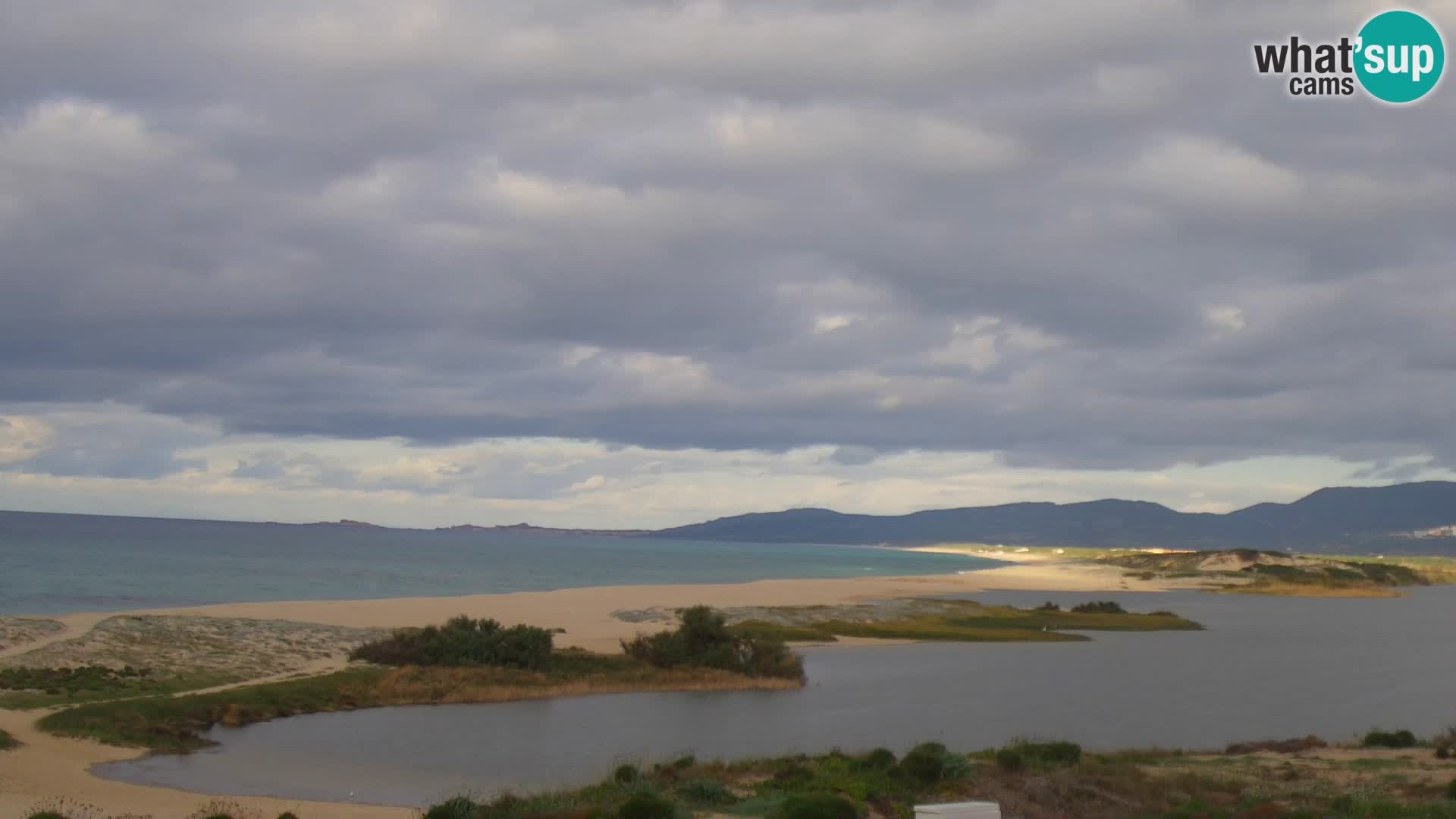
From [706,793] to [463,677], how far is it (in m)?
24.4

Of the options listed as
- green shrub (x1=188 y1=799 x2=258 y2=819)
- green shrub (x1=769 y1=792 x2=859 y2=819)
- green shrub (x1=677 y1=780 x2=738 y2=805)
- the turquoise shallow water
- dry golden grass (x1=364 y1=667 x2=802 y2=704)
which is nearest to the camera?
green shrub (x1=769 y1=792 x2=859 y2=819)

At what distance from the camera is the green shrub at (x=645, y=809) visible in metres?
17.5

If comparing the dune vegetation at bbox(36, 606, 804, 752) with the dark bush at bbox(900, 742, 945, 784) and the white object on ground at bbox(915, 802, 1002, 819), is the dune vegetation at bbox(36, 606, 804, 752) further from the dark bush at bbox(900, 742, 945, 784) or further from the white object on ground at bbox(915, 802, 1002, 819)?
the white object on ground at bbox(915, 802, 1002, 819)

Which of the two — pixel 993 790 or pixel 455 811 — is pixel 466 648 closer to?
pixel 455 811

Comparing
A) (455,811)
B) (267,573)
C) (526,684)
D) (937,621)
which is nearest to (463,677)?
(526,684)

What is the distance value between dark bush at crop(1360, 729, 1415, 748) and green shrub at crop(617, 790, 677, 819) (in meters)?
21.9

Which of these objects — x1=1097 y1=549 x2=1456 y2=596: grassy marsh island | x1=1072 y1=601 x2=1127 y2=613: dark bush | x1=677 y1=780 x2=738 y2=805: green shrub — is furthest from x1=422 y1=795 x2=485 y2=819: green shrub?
x1=1097 y1=549 x2=1456 y2=596: grassy marsh island

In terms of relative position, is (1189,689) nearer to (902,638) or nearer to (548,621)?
(902,638)

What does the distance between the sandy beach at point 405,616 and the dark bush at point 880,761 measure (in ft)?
29.5

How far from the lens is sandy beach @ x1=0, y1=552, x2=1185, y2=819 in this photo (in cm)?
2373

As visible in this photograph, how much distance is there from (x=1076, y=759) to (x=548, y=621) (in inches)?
1927

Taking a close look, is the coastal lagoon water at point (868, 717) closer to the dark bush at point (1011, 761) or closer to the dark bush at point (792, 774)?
the dark bush at point (792, 774)

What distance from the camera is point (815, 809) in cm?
1797

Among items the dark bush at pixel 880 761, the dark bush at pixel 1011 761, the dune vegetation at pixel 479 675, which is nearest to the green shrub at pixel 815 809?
the dark bush at pixel 880 761
